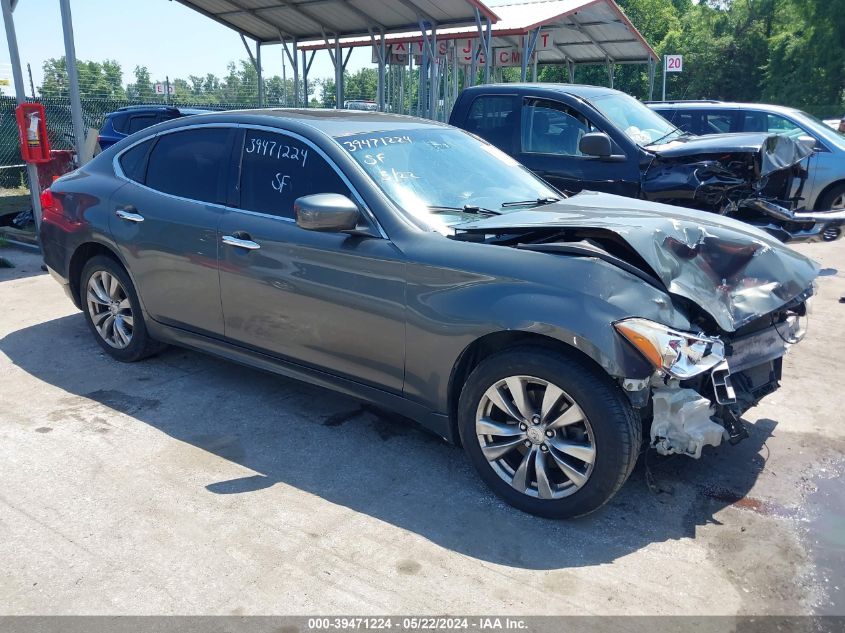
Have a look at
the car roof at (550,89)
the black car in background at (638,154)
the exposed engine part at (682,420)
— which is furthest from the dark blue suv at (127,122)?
the exposed engine part at (682,420)

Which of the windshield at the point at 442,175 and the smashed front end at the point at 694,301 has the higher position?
the windshield at the point at 442,175

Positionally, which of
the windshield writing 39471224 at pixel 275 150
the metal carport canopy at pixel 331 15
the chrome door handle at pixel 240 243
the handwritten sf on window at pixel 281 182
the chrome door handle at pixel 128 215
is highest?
the metal carport canopy at pixel 331 15

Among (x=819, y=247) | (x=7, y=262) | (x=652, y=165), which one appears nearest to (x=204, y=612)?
(x=652, y=165)

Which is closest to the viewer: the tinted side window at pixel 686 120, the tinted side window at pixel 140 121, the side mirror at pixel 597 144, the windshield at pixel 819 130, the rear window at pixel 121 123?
the side mirror at pixel 597 144

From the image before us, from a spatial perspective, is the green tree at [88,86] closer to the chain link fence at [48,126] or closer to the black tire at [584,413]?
the chain link fence at [48,126]

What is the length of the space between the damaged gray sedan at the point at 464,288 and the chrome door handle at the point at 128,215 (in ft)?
0.04

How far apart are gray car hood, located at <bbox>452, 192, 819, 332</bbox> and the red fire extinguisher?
252 inches

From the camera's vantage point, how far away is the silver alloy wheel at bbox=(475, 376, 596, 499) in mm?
3217

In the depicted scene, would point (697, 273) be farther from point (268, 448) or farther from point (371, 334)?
point (268, 448)

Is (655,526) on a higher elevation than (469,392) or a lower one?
lower

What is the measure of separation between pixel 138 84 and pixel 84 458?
76.8ft

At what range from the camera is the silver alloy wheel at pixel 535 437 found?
3.22m

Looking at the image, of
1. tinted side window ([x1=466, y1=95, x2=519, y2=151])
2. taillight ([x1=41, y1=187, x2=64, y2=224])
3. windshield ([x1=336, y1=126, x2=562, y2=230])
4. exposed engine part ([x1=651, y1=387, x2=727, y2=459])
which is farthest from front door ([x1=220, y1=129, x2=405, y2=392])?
tinted side window ([x1=466, y1=95, x2=519, y2=151])

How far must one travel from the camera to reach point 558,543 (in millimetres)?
3174
